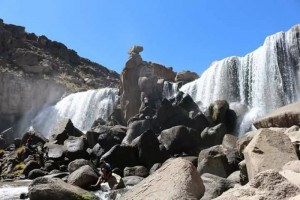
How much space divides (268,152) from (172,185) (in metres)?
3.82

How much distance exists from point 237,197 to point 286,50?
29985 millimetres

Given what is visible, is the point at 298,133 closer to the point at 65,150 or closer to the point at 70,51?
Result: the point at 65,150

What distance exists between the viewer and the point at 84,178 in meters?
18.6

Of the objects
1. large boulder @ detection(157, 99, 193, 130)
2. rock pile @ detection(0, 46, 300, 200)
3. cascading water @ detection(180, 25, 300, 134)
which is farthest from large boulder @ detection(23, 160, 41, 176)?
cascading water @ detection(180, 25, 300, 134)

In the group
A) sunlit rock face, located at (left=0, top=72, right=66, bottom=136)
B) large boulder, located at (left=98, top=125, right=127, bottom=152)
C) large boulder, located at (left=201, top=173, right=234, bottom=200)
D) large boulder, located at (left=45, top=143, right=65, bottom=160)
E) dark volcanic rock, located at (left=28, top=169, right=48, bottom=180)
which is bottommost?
large boulder, located at (left=201, top=173, right=234, bottom=200)

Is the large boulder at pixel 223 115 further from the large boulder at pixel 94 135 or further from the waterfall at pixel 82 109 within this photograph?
the waterfall at pixel 82 109

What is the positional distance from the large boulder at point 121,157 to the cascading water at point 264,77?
11607 millimetres

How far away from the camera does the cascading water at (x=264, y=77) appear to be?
32469 mm

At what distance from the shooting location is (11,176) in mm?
26125

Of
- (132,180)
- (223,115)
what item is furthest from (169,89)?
(132,180)

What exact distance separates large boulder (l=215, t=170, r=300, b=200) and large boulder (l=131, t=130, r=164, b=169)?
1813 centimetres

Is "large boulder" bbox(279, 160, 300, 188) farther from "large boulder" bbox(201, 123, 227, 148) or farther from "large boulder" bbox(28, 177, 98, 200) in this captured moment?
"large boulder" bbox(201, 123, 227, 148)

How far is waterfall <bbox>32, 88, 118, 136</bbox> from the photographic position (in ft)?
172

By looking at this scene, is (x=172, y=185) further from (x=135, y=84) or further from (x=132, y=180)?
(x=135, y=84)
